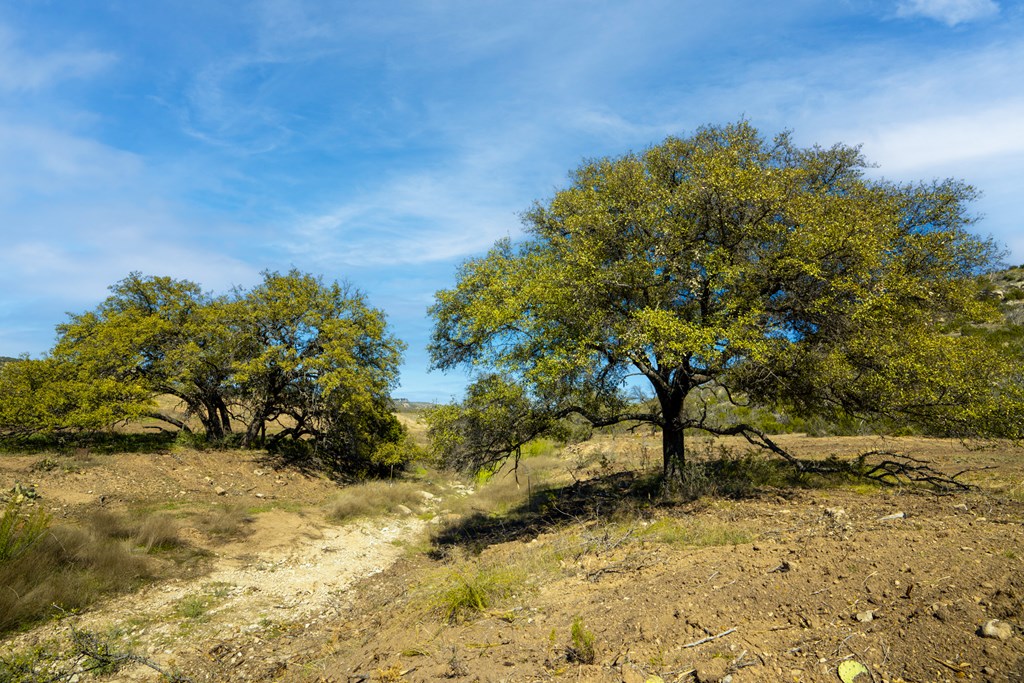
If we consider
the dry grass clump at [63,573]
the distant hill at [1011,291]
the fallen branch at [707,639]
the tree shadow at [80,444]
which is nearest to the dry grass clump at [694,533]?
the fallen branch at [707,639]

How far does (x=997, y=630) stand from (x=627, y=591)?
391cm

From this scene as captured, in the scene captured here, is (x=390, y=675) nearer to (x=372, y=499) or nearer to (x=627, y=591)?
(x=627, y=591)

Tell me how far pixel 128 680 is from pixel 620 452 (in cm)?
2237

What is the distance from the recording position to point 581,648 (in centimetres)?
550

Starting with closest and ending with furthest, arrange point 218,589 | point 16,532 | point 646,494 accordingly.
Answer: point 16,532, point 218,589, point 646,494

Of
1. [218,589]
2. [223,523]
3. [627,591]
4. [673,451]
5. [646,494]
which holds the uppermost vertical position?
[673,451]

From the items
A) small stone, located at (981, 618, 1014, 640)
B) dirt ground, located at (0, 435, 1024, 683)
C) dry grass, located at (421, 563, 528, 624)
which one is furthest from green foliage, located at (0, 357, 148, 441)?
small stone, located at (981, 618, 1014, 640)

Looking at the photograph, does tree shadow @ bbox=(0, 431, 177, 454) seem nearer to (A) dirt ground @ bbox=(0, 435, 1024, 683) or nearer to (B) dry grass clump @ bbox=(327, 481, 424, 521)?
(A) dirt ground @ bbox=(0, 435, 1024, 683)

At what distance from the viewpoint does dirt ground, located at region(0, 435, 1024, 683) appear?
473cm

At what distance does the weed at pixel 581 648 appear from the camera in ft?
17.7

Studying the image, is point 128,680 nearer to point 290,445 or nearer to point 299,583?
point 299,583

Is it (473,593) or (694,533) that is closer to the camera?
(473,593)

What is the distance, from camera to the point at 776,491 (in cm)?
1252

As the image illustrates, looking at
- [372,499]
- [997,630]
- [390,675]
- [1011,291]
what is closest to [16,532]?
[390,675]
